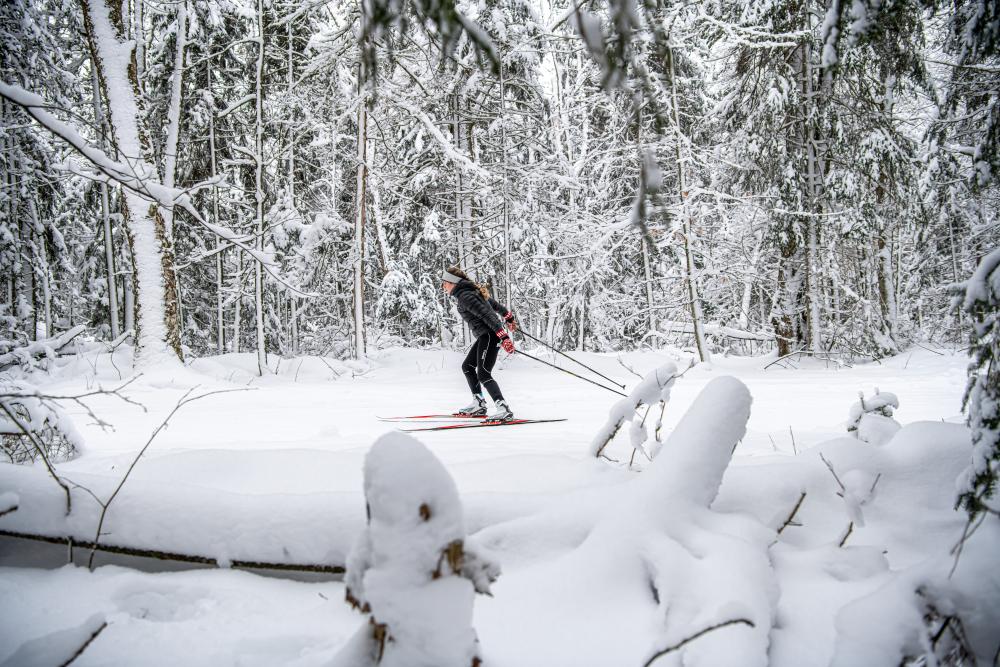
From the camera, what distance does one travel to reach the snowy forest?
125cm

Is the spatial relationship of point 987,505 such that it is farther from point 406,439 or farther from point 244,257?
point 244,257

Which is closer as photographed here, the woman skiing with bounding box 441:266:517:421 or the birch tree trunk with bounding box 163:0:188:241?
the woman skiing with bounding box 441:266:517:421

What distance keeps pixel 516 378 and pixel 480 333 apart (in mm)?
4359

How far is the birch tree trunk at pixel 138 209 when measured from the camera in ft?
25.4

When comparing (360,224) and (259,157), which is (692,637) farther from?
(259,157)

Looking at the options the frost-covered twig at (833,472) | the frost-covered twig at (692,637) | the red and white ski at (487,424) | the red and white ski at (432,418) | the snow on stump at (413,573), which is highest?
the snow on stump at (413,573)

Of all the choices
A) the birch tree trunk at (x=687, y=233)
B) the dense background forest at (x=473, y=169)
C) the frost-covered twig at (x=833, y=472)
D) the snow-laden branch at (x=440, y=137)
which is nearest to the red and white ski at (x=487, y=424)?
the dense background forest at (x=473, y=169)

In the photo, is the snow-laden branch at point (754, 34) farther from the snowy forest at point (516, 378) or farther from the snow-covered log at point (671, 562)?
the snow-covered log at point (671, 562)

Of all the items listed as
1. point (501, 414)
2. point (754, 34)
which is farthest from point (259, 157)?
point (754, 34)

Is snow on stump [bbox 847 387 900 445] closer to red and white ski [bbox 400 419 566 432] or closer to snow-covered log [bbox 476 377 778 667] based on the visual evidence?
snow-covered log [bbox 476 377 778 667]

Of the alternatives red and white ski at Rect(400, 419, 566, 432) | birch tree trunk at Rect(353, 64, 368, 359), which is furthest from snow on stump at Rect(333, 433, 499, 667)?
birch tree trunk at Rect(353, 64, 368, 359)

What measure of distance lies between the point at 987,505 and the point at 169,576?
2.60 meters

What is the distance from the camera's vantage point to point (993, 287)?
1.54 metres

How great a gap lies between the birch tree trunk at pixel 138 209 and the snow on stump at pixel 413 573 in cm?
876
